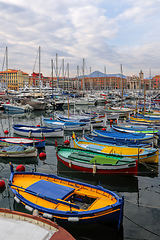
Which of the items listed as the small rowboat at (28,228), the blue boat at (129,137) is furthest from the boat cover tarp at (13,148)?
the small rowboat at (28,228)

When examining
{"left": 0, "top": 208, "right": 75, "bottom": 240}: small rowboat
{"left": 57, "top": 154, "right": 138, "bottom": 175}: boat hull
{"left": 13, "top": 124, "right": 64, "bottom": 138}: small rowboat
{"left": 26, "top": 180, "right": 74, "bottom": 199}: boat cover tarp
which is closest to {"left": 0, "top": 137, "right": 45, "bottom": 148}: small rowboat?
{"left": 13, "top": 124, "right": 64, "bottom": 138}: small rowboat

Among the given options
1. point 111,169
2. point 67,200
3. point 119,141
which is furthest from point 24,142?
point 67,200

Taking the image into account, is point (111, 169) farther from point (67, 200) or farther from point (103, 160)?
point (67, 200)

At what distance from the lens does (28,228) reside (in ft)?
24.4

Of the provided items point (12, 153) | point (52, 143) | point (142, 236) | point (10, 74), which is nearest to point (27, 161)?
point (12, 153)

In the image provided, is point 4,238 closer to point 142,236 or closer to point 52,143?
point 142,236

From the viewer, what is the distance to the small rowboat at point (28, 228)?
23.0ft

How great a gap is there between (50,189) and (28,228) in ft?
14.6

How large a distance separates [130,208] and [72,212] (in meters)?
4.78

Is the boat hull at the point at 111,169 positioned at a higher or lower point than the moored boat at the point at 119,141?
lower

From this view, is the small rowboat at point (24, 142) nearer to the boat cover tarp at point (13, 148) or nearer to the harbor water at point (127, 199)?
the boat cover tarp at point (13, 148)

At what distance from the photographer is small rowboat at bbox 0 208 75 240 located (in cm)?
702

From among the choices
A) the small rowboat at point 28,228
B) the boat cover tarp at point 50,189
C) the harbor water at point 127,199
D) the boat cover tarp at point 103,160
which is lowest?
the harbor water at point 127,199

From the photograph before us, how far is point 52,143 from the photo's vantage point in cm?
2811
